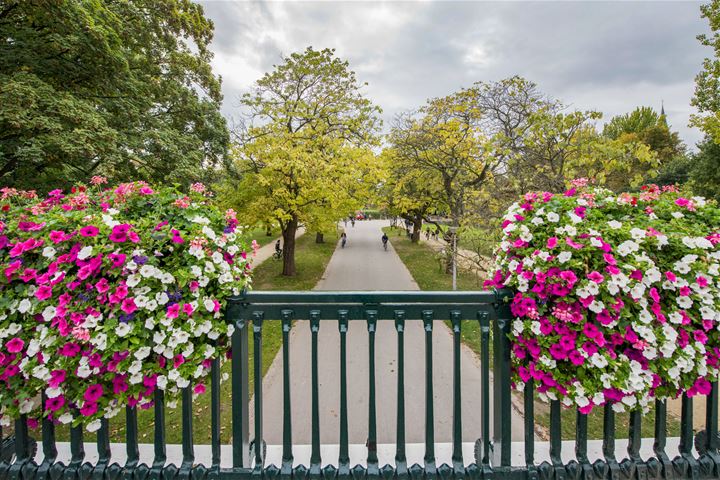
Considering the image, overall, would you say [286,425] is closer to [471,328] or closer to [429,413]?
[429,413]

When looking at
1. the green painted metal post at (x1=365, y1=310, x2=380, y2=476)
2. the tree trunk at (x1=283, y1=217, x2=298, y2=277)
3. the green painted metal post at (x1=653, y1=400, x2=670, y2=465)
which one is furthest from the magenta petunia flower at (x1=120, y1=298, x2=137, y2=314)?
the tree trunk at (x1=283, y1=217, x2=298, y2=277)

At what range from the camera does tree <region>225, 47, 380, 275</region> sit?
32.1ft

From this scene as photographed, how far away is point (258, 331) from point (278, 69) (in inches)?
479

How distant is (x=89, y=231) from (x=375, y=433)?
67.2 inches

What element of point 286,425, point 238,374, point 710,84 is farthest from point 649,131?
point 238,374

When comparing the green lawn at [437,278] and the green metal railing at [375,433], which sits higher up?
the green metal railing at [375,433]

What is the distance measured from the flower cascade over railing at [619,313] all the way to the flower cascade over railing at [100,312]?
1.56 metres

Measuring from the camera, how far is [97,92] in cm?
733

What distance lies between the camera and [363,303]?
1.66 metres

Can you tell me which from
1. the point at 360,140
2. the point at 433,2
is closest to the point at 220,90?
the point at 360,140

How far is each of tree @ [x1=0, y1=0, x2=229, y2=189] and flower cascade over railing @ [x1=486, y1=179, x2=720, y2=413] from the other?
7231 millimetres

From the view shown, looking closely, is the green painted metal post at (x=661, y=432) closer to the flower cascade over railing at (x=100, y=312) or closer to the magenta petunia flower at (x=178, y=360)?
the flower cascade over railing at (x=100, y=312)

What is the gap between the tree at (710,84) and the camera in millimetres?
11469

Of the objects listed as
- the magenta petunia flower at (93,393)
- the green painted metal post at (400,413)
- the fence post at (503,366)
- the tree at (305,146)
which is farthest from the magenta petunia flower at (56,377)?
the tree at (305,146)
